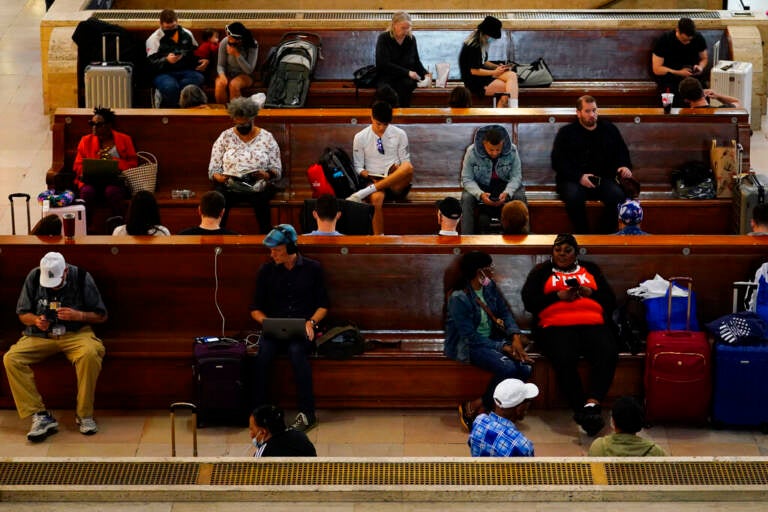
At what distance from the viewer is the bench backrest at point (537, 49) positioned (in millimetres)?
14328

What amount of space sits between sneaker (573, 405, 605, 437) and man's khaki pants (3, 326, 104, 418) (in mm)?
3065

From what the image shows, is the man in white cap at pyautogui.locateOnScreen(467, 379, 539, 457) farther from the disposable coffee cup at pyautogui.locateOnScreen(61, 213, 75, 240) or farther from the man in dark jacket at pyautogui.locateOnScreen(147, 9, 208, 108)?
the man in dark jacket at pyautogui.locateOnScreen(147, 9, 208, 108)

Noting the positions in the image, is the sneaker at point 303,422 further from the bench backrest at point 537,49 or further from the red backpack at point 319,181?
the bench backrest at point 537,49

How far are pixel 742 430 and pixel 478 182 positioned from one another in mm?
3073

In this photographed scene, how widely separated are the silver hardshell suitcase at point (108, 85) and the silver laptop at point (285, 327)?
5333mm

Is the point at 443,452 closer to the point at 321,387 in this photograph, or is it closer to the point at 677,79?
the point at 321,387

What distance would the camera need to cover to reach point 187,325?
9.66 m

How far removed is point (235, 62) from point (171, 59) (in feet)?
2.08

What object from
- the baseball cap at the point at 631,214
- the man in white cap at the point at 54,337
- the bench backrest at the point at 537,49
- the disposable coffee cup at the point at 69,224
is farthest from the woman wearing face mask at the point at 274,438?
the bench backrest at the point at 537,49

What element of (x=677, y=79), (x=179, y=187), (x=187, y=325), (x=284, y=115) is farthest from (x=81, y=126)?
(x=677, y=79)

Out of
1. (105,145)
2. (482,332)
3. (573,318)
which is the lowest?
(482,332)

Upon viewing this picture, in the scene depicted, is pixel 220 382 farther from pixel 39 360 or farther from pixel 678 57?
pixel 678 57

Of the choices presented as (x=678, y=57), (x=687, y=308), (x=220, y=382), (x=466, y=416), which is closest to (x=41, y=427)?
(x=220, y=382)

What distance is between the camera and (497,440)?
25.0 feet
